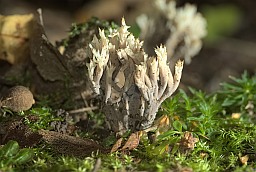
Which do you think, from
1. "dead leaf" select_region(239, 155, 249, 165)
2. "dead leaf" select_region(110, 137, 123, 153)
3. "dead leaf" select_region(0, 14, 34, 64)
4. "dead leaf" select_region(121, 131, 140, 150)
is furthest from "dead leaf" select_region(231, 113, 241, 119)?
"dead leaf" select_region(0, 14, 34, 64)

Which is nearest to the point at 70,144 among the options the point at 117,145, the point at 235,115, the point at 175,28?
the point at 117,145

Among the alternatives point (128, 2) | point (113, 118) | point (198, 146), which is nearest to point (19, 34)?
point (113, 118)

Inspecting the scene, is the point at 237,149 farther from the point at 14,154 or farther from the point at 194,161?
the point at 14,154

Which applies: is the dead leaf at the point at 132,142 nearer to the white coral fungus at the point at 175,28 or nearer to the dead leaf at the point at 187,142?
the dead leaf at the point at 187,142

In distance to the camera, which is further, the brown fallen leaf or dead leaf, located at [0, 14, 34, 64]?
dead leaf, located at [0, 14, 34, 64]

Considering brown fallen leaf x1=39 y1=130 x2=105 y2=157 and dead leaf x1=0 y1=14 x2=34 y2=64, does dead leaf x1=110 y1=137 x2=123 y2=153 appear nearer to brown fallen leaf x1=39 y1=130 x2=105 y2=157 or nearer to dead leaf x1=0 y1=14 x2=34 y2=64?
brown fallen leaf x1=39 y1=130 x2=105 y2=157

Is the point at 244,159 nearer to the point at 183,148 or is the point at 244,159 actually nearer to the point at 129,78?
the point at 183,148
